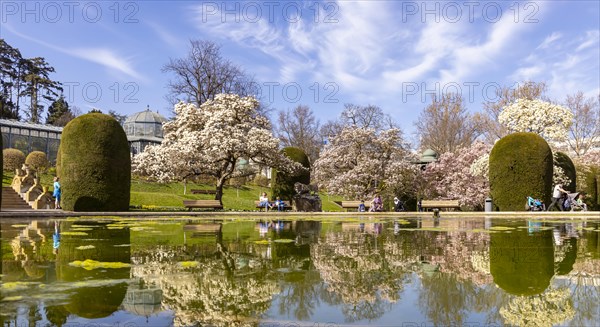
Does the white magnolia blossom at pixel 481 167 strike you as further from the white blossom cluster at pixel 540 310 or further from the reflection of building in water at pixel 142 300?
the reflection of building in water at pixel 142 300

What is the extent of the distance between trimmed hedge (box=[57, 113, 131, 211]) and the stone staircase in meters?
5.72

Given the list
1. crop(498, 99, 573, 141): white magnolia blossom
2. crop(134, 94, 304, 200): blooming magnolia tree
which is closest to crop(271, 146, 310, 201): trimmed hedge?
crop(134, 94, 304, 200): blooming magnolia tree

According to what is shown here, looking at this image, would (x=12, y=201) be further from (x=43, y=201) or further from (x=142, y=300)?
(x=142, y=300)

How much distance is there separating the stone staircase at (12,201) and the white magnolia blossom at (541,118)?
30302mm

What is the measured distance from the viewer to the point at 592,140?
4869 cm

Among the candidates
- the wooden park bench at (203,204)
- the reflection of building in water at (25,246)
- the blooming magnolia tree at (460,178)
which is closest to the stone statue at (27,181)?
the wooden park bench at (203,204)

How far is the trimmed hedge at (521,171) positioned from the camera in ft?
82.9

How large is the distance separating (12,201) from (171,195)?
1012 centimetres

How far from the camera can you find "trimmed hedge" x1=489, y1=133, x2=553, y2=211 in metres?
25.3

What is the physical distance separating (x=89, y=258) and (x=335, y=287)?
3.84m

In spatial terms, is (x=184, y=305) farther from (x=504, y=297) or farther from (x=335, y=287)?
(x=504, y=297)

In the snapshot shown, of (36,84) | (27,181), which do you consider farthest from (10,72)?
(27,181)

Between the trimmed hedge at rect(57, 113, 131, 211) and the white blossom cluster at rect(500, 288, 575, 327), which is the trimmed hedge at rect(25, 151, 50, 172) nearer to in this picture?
the trimmed hedge at rect(57, 113, 131, 211)

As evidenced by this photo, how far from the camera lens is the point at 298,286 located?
489 cm
